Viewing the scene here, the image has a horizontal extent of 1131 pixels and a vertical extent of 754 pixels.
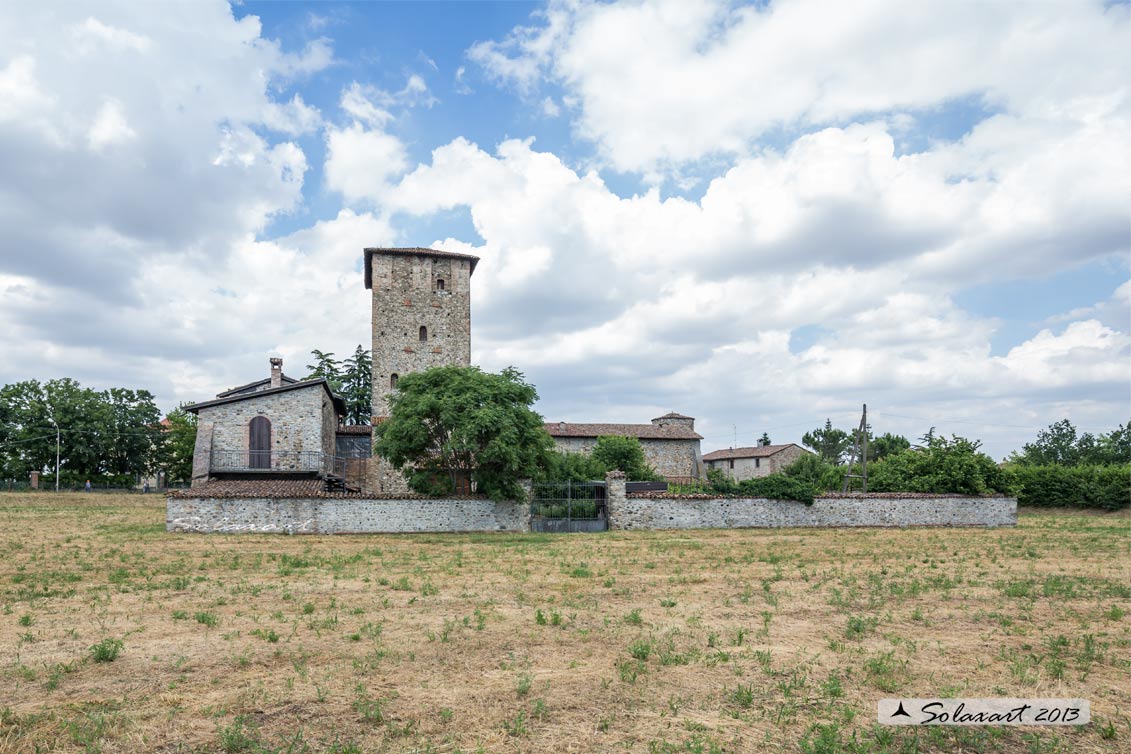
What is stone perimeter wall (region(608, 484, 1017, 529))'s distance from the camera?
26297 mm

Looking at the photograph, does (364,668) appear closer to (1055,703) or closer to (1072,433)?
(1055,703)

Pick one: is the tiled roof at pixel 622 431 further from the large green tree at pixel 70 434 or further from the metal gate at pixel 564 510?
the large green tree at pixel 70 434

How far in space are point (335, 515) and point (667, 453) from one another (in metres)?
33.2

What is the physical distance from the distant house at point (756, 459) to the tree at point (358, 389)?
32.0m

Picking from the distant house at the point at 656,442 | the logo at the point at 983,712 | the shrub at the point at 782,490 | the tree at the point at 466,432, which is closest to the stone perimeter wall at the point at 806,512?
the shrub at the point at 782,490

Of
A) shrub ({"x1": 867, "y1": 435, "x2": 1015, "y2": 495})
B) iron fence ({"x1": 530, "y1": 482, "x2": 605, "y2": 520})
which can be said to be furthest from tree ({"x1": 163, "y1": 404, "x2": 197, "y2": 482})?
shrub ({"x1": 867, "y1": 435, "x2": 1015, "y2": 495})

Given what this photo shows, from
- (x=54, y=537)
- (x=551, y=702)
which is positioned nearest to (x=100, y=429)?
(x=54, y=537)

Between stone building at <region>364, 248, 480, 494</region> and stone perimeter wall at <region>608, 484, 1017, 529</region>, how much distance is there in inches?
731

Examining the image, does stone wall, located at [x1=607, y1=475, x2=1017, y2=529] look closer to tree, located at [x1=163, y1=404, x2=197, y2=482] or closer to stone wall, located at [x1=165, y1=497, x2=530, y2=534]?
stone wall, located at [x1=165, y1=497, x2=530, y2=534]

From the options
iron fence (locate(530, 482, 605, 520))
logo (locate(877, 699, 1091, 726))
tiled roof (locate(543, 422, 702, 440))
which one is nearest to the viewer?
logo (locate(877, 699, 1091, 726))

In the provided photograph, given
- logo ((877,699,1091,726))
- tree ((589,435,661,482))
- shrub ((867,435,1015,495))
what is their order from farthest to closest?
tree ((589,435,661,482)) < shrub ((867,435,1015,495)) < logo ((877,699,1091,726))

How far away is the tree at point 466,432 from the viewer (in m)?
24.4

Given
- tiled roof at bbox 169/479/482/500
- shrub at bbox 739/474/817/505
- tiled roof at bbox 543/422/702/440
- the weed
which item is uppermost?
tiled roof at bbox 543/422/702/440

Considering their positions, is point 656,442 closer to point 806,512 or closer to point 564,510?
point 806,512
